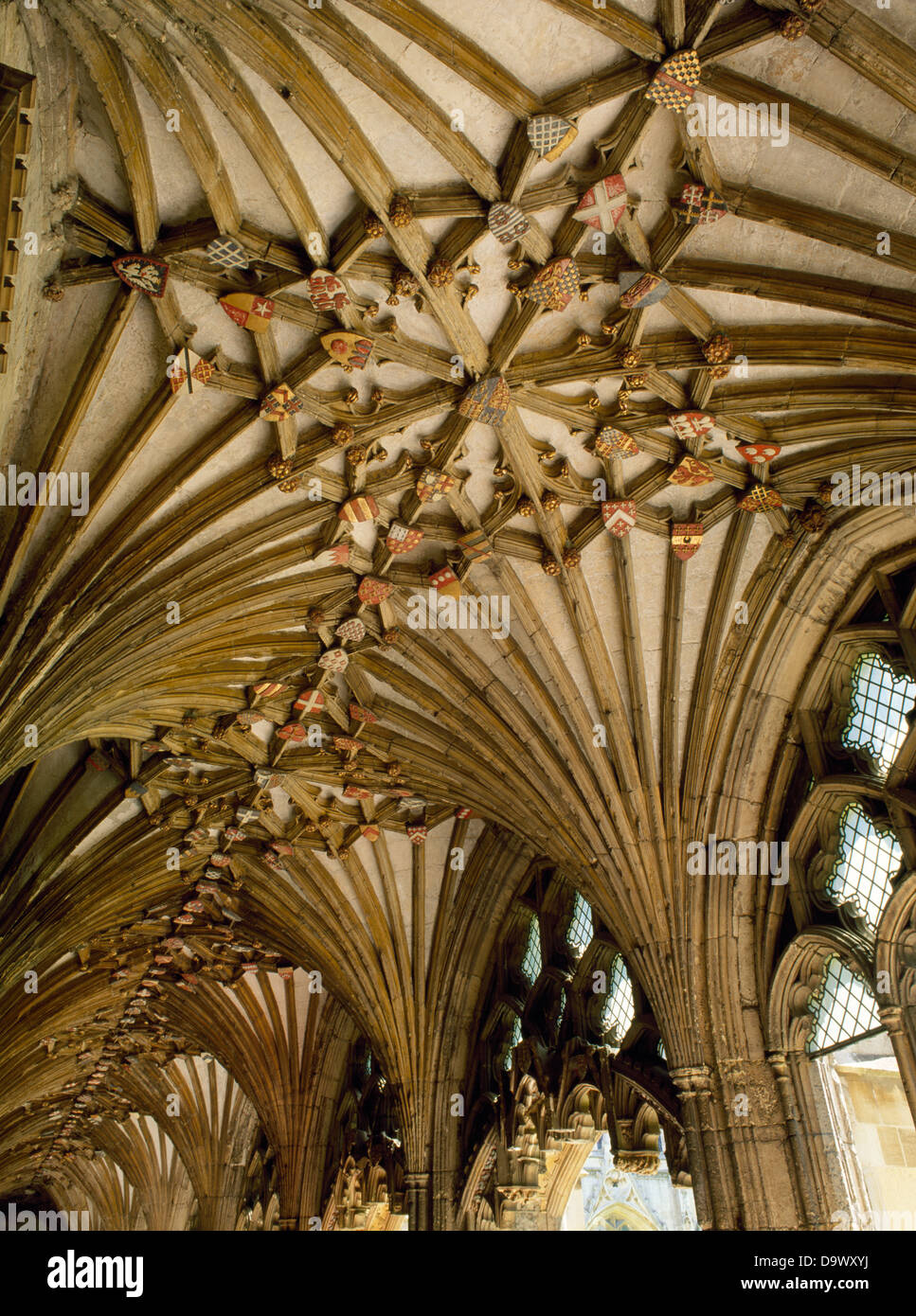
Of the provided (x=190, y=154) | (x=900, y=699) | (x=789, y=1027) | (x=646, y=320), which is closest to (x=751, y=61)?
(x=646, y=320)

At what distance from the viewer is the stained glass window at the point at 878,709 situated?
901 cm

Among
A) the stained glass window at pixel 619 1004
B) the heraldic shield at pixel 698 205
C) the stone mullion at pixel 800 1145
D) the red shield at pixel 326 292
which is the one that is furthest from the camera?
the stained glass window at pixel 619 1004

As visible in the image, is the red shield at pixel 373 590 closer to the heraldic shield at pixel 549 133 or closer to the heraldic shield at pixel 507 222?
the heraldic shield at pixel 507 222

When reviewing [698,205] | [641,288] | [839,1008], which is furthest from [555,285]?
[839,1008]

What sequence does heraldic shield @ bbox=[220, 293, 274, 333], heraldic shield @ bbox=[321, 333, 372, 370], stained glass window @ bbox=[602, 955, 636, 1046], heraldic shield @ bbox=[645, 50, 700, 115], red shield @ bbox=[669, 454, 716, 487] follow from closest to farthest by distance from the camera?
heraldic shield @ bbox=[645, 50, 700, 115]
heraldic shield @ bbox=[220, 293, 274, 333]
heraldic shield @ bbox=[321, 333, 372, 370]
red shield @ bbox=[669, 454, 716, 487]
stained glass window @ bbox=[602, 955, 636, 1046]

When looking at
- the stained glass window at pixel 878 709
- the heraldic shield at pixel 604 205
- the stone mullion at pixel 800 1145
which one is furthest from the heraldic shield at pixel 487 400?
the stone mullion at pixel 800 1145

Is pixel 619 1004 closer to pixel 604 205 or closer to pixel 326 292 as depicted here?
pixel 326 292

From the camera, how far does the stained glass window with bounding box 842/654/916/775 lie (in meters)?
9.01

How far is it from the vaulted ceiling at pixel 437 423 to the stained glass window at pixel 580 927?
2357 millimetres

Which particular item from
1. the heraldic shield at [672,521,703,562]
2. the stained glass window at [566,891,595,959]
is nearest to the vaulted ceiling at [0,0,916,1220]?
the heraldic shield at [672,521,703,562]

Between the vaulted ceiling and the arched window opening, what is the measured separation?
3.37 ft

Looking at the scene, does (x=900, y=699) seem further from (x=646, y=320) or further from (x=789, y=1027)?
(x=646, y=320)

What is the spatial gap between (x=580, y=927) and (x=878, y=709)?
574 centimetres

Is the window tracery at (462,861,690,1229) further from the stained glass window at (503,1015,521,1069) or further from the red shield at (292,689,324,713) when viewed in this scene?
the red shield at (292,689,324,713)
